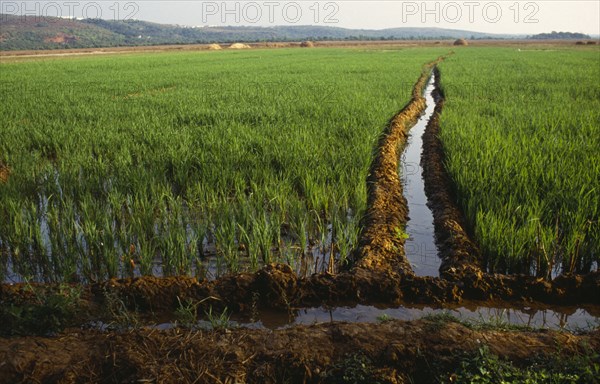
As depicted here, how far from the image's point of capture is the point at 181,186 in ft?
16.2

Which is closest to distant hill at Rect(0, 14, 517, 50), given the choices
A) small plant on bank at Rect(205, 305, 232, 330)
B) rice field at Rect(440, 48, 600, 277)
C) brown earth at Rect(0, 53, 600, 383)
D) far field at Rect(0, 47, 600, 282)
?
far field at Rect(0, 47, 600, 282)

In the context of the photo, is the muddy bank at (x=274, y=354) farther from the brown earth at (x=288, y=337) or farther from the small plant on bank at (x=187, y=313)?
the small plant on bank at (x=187, y=313)

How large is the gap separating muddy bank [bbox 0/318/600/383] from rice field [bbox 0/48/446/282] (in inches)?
37.9

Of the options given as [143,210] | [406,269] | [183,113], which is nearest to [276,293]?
[406,269]

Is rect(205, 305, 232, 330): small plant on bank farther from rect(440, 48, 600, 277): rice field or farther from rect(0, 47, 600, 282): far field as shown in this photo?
rect(440, 48, 600, 277): rice field

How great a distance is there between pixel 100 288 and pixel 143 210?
1.16m

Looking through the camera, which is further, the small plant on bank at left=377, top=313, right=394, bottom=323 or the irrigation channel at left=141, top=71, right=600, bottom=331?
the irrigation channel at left=141, top=71, right=600, bottom=331

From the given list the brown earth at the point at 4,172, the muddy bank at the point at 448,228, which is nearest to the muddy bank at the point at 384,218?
the muddy bank at the point at 448,228

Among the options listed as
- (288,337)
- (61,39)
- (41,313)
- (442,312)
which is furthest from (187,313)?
(61,39)

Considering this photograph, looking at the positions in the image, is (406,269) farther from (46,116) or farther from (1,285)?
(46,116)

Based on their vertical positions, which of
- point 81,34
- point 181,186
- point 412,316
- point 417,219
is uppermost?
point 81,34

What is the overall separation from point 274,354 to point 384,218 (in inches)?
84.8

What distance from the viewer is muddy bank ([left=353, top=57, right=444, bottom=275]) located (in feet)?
10.8

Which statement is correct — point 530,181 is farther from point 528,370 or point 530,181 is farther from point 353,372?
point 353,372
